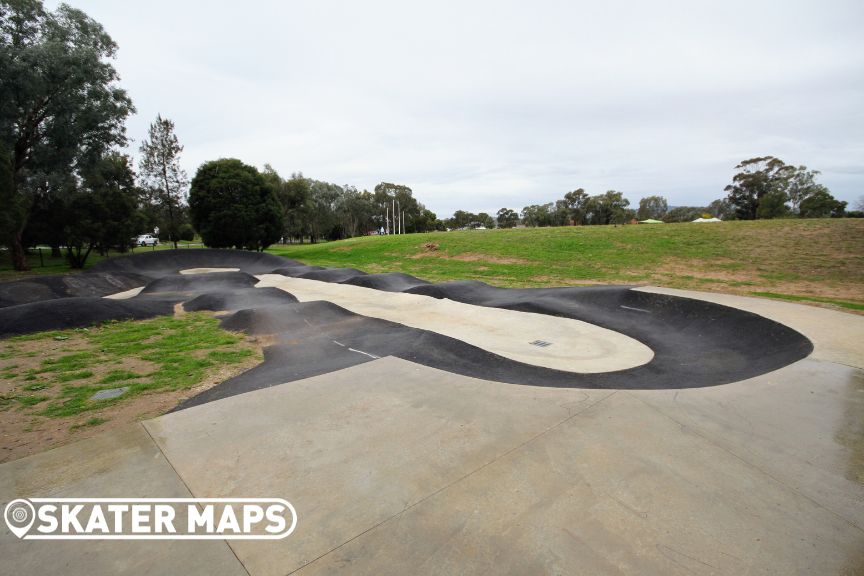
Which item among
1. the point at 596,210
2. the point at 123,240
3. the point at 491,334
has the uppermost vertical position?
the point at 596,210

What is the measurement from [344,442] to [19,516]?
8.49 ft

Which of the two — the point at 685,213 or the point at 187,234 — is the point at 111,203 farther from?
the point at 685,213

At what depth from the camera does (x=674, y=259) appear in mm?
20703

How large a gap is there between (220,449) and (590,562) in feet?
11.7

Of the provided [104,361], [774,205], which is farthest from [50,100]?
[774,205]

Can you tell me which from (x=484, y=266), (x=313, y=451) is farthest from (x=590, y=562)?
(x=484, y=266)

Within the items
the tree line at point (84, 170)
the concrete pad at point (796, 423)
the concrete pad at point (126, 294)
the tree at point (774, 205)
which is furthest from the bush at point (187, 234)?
the tree at point (774, 205)

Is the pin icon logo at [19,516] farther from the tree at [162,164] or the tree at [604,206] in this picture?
the tree at [604,206]

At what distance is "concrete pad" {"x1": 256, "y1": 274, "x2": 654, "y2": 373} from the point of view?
706cm

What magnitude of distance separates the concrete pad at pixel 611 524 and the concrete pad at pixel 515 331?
125 inches

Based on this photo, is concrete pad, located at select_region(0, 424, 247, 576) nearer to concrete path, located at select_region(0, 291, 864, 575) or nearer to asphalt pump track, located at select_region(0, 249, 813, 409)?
concrete path, located at select_region(0, 291, 864, 575)

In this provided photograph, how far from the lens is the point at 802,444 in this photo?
3768 millimetres

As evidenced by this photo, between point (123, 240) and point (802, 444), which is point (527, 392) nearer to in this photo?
point (802, 444)

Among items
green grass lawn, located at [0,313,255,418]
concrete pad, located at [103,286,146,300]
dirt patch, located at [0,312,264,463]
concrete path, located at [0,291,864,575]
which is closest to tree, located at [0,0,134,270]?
concrete pad, located at [103,286,146,300]
